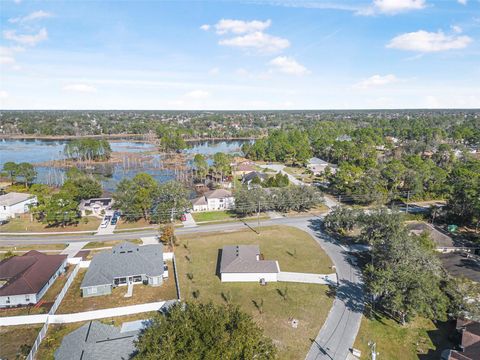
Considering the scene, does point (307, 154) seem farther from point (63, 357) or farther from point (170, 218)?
point (63, 357)

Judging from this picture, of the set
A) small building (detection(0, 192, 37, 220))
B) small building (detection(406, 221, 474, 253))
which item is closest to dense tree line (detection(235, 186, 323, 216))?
small building (detection(406, 221, 474, 253))

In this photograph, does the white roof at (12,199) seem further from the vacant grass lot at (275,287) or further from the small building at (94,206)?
the vacant grass lot at (275,287)

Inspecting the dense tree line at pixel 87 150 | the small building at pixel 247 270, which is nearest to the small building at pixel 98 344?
the small building at pixel 247 270

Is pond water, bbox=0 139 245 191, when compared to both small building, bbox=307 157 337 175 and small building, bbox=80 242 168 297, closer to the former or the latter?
small building, bbox=307 157 337 175

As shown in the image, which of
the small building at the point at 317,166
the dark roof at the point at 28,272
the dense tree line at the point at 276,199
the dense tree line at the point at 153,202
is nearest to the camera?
the dark roof at the point at 28,272

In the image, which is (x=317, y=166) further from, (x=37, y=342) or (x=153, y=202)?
(x=37, y=342)

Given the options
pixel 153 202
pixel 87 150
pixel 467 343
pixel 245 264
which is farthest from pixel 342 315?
pixel 87 150

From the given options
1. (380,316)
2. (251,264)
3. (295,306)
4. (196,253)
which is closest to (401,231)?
(380,316)
